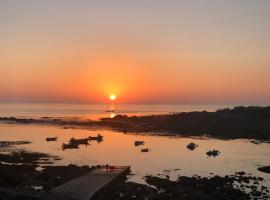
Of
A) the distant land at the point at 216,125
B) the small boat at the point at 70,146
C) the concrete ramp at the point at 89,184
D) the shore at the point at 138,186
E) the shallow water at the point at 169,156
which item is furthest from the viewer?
the distant land at the point at 216,125

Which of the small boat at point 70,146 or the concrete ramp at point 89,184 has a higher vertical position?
Answer: the small boat at point 70,146

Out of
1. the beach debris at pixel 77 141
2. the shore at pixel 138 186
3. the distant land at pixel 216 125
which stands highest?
the distant land at pixel 216 125

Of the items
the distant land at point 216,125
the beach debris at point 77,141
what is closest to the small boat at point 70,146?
the beach debris at point 77,141

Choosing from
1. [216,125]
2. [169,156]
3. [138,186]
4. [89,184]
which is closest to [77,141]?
[169,156]

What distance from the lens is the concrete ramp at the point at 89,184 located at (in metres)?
26.6

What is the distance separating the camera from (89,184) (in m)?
30.4

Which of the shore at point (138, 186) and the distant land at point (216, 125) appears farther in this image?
the distant land at point (216, 125)

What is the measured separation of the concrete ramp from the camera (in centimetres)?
2662

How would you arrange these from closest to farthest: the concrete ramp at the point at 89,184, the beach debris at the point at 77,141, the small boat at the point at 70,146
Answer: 1. the concrete ramp at the point at 89,184
2. the small boat at the point at 70,146
3. the beach debris at the point at 77,141

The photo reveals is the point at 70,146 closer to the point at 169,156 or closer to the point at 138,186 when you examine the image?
the point at 169,156

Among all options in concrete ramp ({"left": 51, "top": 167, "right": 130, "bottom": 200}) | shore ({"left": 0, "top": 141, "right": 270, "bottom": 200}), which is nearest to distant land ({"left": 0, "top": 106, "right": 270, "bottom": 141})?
shore ({"left": 0, "top": 141, "right": 270, "bottom": 200})

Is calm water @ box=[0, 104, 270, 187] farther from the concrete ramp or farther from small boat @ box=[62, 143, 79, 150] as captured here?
the concrete ramp

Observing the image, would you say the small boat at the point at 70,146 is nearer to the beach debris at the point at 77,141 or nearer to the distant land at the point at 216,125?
the beach debris at the point at 77,141

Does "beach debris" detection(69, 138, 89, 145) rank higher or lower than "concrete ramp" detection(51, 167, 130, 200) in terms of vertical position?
higher
